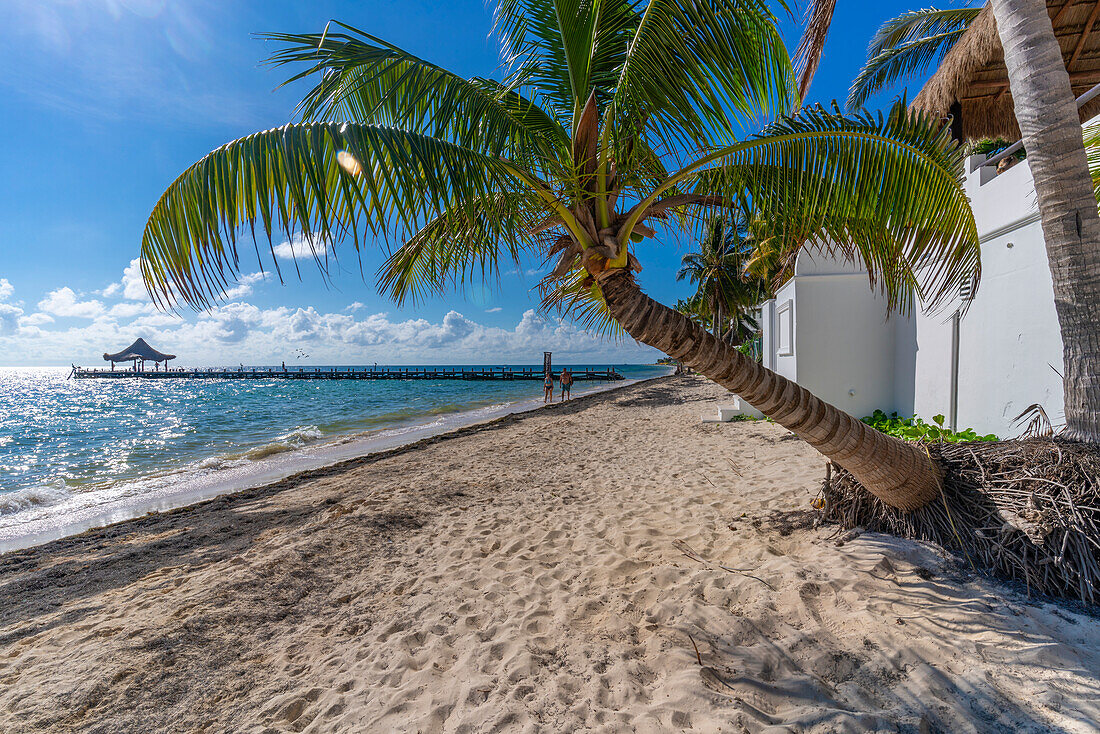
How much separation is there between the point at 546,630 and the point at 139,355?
121830 millimetres

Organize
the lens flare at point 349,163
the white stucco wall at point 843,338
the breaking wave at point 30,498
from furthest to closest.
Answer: the breaking wave at point 30,498
the white stucco wall at point 843,338
the lens flare at point 349,163

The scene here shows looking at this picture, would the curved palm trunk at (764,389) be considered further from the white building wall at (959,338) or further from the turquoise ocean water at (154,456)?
the turquoise ocean water at (154,456)

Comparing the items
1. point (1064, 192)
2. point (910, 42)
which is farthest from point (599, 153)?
point (910, 42)

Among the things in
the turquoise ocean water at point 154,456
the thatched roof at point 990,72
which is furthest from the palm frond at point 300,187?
the thatched roof at point 990,72

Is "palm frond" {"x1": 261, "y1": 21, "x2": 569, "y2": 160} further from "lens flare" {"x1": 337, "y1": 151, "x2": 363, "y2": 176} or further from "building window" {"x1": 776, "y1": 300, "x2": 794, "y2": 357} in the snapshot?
"building window" {"x1": 776, "y1": 300, "x2": 794, "y2": 357}

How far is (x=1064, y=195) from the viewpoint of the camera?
114 inches

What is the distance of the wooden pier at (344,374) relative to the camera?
6538cm

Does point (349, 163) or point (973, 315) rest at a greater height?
point (349, 163)

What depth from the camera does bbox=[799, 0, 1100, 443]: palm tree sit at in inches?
112

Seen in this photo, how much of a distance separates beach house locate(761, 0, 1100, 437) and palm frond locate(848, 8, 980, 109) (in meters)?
1.91

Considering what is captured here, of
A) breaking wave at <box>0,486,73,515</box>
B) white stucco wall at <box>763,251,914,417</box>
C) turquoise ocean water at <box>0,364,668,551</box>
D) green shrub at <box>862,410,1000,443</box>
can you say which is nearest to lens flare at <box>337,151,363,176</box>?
green shrub at <box>862,410,1000,443</box>

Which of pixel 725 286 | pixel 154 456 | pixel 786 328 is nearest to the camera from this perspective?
pixel 786 328

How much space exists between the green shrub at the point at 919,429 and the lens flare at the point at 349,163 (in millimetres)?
5972

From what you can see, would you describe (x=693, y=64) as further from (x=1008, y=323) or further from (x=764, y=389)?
(x=1008, y=323)
